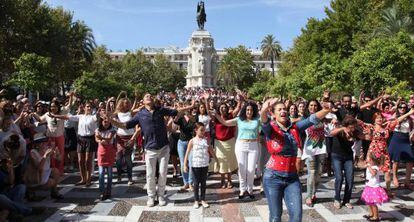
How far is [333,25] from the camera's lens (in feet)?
125

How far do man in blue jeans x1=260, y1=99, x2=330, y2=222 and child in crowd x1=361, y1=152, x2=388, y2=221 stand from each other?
211cm

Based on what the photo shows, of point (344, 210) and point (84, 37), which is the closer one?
point (344, 210)

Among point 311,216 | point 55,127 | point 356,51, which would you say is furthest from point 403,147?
point 356,51

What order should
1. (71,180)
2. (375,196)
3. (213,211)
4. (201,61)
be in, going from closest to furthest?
(375,196) → (213,211) → (71,180) → (201,61)

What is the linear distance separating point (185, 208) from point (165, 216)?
53 cm

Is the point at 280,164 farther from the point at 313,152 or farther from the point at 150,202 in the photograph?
the point at 150,202

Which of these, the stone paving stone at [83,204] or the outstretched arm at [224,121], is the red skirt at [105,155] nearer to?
the stone paving stone at [83,204]

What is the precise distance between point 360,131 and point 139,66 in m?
60.0

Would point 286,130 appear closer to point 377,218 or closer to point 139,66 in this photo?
point 377,218

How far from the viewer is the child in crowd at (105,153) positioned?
7.32 meters

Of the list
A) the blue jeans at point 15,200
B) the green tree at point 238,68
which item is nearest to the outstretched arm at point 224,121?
the blue jeans at point 15,200

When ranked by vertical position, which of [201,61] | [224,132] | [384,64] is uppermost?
[201,61]

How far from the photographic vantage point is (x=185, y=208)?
682cm

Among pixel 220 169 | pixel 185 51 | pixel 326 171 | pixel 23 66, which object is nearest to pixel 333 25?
pixel 23 66
